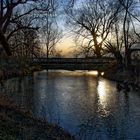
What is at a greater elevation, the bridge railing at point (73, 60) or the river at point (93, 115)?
the bridge railing at point (73, 60)

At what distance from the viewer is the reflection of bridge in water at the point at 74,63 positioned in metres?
64.9

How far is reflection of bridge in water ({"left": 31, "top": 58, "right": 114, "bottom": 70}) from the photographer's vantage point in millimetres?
64938

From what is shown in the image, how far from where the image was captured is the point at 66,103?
2406cm

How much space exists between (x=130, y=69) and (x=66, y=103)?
84.2ft

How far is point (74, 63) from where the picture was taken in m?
68.4

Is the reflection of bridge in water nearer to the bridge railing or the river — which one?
the bridge railing

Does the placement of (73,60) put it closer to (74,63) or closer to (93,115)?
(74,63)

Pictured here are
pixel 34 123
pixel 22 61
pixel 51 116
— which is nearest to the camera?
pixel 34 123

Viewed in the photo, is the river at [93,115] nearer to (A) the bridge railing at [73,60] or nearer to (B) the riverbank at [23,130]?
(B) the riverbank at [23,130]

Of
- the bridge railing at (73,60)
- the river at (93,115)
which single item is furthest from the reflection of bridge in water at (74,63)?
the river at (93,115)

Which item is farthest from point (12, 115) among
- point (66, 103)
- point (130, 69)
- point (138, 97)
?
point (130, 69)

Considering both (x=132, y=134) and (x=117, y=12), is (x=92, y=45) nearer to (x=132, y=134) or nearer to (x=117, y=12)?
(x=117, y=12)

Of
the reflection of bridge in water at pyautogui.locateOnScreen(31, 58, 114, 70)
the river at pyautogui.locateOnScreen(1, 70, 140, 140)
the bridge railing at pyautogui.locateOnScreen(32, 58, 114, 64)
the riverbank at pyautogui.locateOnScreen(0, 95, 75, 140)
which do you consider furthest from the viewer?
the bridge railing at pyautogui.locateOnScreen(32, 58, 114, 64)

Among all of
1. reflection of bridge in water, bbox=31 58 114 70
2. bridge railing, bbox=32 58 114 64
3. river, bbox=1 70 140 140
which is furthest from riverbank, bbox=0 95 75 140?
bridge railing, bbox=32 58 114 64
